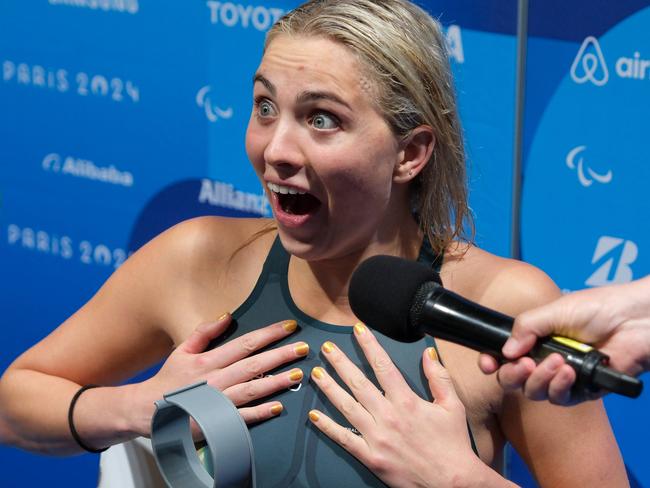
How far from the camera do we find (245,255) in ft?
5.71

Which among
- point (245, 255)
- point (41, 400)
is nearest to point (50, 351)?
point (41, 400)

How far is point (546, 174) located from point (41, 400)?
99cm

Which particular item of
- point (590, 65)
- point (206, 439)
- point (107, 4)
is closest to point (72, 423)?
point (206, 439)

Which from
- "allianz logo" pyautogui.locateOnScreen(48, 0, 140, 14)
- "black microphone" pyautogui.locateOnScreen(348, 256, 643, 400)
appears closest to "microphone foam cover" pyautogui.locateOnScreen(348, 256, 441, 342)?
"black microphone" pyautogui.locateOnScreen(348, 256, 643, 400)

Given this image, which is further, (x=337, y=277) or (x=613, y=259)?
(x=613, y=259)

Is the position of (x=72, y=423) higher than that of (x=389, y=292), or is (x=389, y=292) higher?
(x=389, y=292)

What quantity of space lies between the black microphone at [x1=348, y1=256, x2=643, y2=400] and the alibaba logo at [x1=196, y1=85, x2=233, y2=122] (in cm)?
128

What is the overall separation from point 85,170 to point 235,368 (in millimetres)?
1442

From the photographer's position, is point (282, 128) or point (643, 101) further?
point (643, 101)

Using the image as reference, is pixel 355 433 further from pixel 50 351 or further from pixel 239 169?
pixel 239 169

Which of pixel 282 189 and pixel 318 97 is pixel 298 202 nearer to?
pixel 282 189

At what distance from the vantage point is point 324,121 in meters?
1.50

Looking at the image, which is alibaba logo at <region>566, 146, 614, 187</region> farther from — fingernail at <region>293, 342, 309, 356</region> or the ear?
fingernail at <region>293, 342, 309, 356</region>

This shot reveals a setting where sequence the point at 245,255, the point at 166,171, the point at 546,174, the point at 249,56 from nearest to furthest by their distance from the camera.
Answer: the point at 245,255
the point at 546,174
the point at 249,56
the point at 166,171
